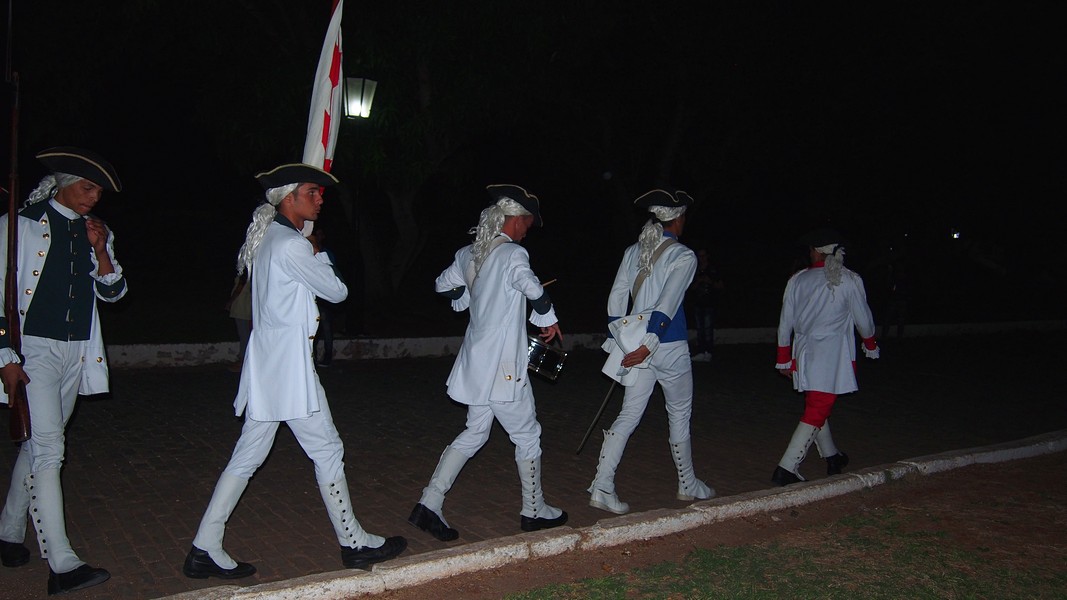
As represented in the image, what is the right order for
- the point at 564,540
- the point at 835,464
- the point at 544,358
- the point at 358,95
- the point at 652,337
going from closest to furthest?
the point at 564,540
the point at 652,337
the point at 544,358
the point at 835,464
the point at 358,95

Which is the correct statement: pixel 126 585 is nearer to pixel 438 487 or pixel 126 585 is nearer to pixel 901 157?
pixel 438 487

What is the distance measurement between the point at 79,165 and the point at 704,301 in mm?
10111

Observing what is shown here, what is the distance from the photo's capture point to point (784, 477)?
6.45 metres

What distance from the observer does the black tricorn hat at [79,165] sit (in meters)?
4.25

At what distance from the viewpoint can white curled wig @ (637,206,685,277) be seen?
5.77 m

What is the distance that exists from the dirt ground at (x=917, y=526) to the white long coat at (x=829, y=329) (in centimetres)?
87

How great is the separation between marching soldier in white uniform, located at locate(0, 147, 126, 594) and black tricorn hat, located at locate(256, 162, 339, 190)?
0.77 meters

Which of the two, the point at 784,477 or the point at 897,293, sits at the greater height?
the point at 897,293

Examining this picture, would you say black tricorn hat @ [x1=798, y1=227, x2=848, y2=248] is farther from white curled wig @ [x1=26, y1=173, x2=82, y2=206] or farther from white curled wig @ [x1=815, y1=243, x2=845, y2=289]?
white curled wig @ [x1=26, y1=173, x2=82, y2=206]

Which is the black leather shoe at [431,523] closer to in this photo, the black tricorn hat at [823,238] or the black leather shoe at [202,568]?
the black leather shoe at [202,568]

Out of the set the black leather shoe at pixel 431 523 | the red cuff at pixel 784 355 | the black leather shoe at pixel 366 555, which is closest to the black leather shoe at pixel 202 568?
the black leather shoe at pixel 366 555

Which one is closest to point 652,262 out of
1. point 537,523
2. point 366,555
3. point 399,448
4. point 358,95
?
point 537,523

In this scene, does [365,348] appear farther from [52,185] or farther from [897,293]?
[897,293]

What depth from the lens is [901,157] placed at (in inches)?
851
